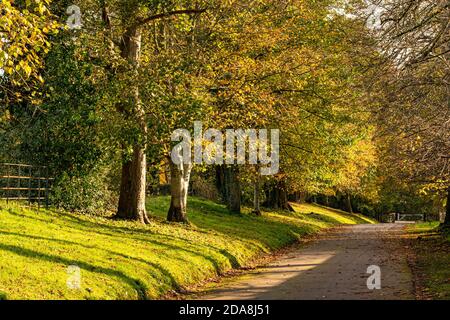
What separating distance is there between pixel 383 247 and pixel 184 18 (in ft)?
52.4

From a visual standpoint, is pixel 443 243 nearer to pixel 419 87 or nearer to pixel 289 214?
pixel 419 87

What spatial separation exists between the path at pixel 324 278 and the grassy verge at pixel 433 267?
45cm

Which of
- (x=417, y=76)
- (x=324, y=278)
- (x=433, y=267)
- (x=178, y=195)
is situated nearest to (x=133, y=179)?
(x=178, y=195)

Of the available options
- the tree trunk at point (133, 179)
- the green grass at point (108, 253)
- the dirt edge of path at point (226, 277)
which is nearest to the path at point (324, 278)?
the dirt edge of path at point (226, 277)

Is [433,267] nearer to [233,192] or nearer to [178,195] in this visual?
[178,195]

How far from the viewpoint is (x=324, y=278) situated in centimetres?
1925

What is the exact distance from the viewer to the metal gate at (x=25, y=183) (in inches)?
929

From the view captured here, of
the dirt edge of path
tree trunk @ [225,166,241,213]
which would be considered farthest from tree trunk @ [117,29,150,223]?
tree trunk @ [225,166,241,213]

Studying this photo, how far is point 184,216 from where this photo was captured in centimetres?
2998

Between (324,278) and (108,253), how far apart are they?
6.69m

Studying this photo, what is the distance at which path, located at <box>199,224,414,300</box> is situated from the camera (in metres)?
16.1

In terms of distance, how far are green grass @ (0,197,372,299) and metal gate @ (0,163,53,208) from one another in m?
1.26

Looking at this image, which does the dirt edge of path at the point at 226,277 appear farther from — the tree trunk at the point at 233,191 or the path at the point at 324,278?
the tree trunk at the point at 233,191
